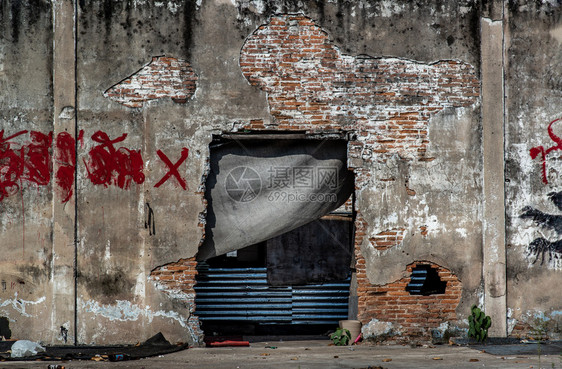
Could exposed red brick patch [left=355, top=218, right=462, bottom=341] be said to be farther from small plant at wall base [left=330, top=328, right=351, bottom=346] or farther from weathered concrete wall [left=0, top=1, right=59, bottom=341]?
weathered concrete wall [left=0, top=1, right=59, bottom=341]

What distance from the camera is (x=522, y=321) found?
330 inches

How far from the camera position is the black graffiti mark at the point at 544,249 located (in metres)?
8.45

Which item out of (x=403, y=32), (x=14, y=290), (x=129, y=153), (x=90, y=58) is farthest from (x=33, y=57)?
(x=403, y=32)

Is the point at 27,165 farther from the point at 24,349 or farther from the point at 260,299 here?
the point at 260,299

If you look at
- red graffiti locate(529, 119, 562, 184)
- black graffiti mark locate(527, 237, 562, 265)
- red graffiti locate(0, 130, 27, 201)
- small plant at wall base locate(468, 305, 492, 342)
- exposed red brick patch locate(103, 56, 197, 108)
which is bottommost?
small plant at wall base locate(468, 305, 492, 342)

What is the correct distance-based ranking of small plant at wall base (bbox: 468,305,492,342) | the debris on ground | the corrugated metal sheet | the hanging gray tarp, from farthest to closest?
the corrugated metal sheet
the hanging gray tarp
small plant at wall base (bbox: 468,305,492,342)
the debris on ground

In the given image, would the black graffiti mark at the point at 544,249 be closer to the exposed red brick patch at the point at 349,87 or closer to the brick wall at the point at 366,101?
the brick wall at the point at 366,101

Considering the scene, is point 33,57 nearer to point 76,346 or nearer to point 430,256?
point 76,346

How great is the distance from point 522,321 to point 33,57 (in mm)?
6667

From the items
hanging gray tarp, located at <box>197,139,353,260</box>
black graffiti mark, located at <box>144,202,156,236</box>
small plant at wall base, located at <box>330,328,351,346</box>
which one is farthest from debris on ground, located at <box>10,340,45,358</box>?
small plant at wall base, located at <box>330,328,351,346</box>

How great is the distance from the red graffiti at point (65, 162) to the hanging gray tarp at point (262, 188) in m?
1.61

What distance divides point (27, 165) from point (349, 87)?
12.9 ft

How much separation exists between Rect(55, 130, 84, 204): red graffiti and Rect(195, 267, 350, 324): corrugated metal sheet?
97.4 inches

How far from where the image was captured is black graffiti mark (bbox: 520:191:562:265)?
845 centimetres
